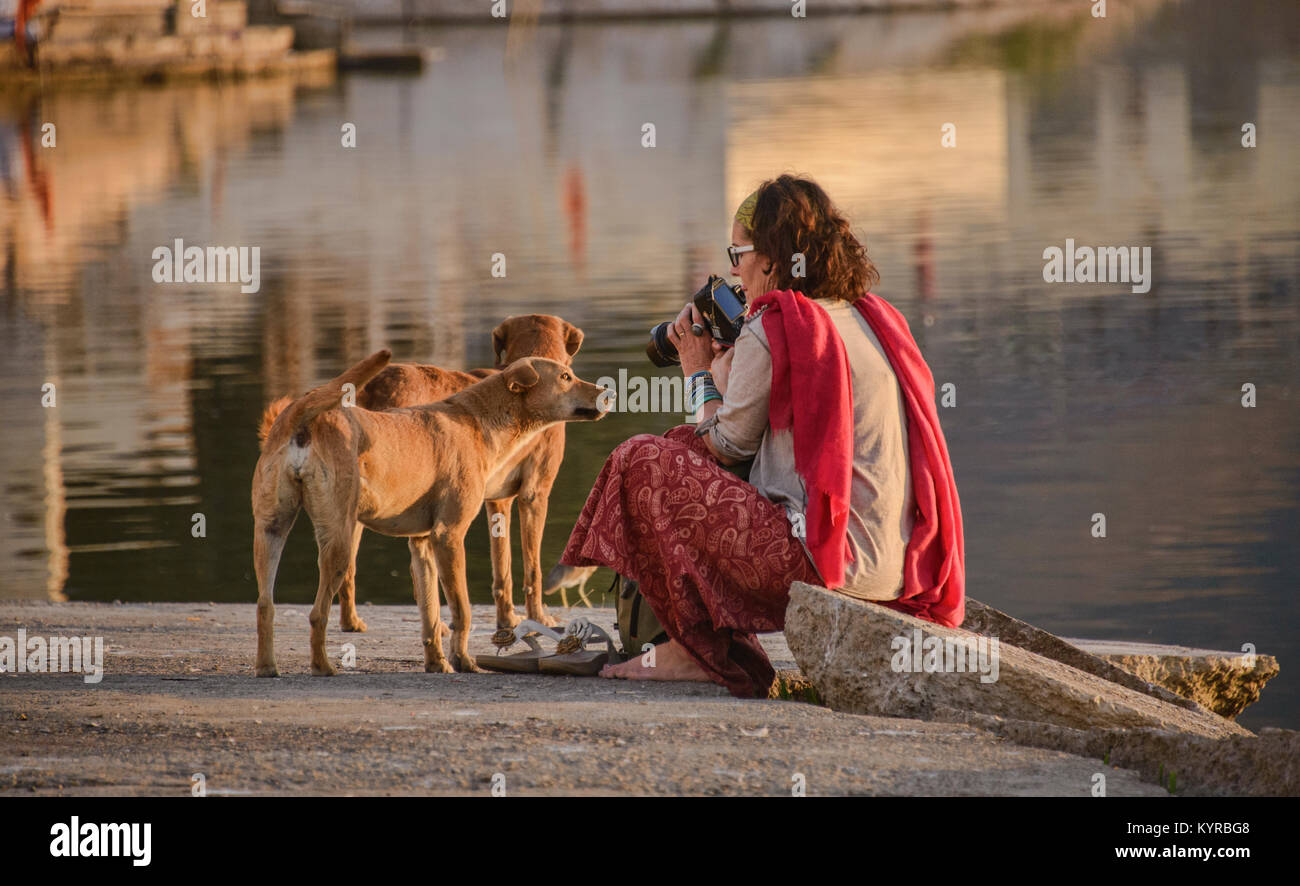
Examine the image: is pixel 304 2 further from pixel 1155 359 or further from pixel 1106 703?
pixel 1106 703

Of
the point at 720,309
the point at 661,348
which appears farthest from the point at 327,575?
the point at 720,309

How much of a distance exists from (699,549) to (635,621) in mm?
608

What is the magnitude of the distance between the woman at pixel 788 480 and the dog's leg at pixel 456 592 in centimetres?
84

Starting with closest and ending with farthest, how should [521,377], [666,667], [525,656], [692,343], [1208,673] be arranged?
[666,667], [692,343], [525,656], [1208,673], [521,377]

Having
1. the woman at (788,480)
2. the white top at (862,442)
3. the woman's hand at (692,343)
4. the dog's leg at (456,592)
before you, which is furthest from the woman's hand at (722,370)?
the dog's leg at (456,592)

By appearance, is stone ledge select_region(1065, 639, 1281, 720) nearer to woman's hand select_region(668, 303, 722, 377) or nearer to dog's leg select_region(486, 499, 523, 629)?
woman's hand select_region(668, 303, 722, 377)

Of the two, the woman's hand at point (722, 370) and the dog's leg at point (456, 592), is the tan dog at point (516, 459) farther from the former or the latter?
the woman's hand at point (722, 370)

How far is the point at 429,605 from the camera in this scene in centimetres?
726

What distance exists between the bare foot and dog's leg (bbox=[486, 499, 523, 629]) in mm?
1596

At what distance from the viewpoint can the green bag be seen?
6766mm

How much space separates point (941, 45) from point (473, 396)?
55.9 metres

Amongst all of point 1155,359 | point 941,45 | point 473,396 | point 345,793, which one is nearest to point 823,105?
point 941,45

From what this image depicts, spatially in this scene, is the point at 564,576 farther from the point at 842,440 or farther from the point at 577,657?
the point at 842,440

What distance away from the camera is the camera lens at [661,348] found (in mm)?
7098
